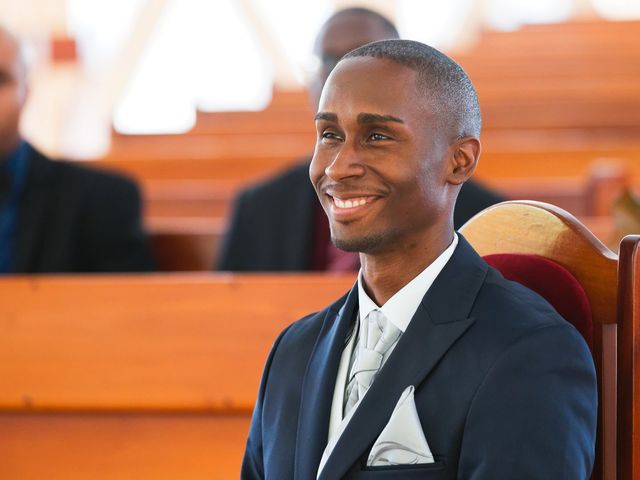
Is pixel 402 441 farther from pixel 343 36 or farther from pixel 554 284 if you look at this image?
pixel 343 36

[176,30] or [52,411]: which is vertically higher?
[52,411]

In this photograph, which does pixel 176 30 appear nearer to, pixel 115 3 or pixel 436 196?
pixel 115 3

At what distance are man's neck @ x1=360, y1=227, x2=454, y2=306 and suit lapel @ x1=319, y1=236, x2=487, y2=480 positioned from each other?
2 centimetres

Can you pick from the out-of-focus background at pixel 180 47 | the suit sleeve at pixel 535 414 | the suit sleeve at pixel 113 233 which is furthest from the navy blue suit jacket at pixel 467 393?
the out-of-focus background at pixel 180 47

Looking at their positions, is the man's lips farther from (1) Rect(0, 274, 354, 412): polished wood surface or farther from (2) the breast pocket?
(1) Rect(0, 274, 354, 412): polished wood surface

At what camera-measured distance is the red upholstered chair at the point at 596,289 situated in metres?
0.99

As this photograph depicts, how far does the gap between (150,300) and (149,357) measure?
96mm

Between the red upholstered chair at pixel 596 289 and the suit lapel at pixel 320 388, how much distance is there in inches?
7.3

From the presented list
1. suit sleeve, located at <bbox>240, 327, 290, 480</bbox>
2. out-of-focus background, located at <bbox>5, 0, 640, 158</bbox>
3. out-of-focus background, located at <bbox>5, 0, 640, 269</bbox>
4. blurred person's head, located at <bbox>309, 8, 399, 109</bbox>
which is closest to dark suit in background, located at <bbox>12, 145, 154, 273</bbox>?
out-of-focus background, located at <bbox>5, 0, 640, 269</bbox>

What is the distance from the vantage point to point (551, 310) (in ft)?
3.08

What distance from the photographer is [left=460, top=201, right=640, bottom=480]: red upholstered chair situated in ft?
3.25

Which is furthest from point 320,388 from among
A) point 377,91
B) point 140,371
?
point 140,371

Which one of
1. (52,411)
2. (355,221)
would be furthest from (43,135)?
(355,221)

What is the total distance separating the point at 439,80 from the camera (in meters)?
0.95
